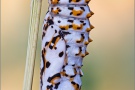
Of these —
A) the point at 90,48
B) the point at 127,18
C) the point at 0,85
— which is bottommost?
the point at 0,85

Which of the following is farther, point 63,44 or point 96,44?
point 96,44

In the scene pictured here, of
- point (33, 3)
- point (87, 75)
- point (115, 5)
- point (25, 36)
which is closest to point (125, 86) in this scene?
point (87, 75)

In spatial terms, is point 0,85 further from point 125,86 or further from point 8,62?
point 125,86

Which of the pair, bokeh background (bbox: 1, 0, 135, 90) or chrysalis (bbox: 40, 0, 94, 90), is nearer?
chrysalis (bbox: 40, 0, 94, 90)
